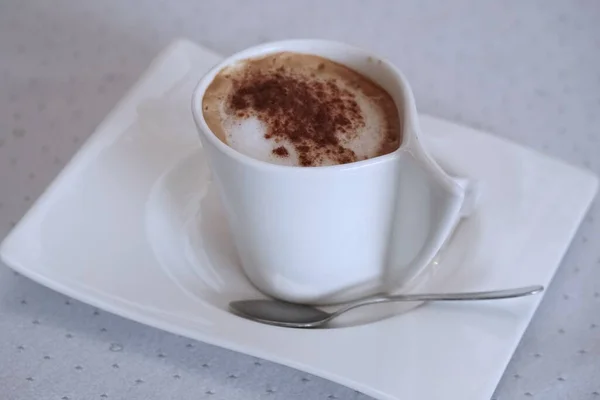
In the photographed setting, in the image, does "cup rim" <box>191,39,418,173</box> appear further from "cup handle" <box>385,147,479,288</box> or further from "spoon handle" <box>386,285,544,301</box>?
"spoon handle" <box>386,285,544,301</box>

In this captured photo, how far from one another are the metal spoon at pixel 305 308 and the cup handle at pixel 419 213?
0.10 feet

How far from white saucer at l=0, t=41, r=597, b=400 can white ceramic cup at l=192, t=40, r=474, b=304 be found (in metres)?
0.04

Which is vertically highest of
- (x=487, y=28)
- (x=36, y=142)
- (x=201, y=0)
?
(x=487, y=28)

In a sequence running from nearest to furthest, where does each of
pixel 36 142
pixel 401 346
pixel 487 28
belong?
pixel 401 346
pixel 36 142
pixel 487 28

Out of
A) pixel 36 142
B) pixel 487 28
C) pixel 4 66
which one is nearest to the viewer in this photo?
pixel 36 142

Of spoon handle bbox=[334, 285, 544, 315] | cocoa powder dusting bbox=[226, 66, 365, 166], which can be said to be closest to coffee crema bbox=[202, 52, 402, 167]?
cocoa powder dusting bbox=[226, 66, 365, 166]

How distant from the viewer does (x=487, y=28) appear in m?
1.08

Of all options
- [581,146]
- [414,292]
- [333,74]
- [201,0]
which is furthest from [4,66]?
[581,146]

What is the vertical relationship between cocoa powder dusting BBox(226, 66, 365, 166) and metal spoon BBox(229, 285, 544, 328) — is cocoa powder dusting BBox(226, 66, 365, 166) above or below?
above

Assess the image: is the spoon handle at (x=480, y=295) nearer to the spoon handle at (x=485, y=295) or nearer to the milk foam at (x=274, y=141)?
the spoon handle at (x=485, y=295)

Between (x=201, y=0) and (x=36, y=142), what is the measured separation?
377mm

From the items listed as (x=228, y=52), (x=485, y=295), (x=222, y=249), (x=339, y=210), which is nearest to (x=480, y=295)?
(x=485, y=295)

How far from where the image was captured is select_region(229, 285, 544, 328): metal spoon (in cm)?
62

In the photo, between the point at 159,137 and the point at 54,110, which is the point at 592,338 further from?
the point at 54,110
